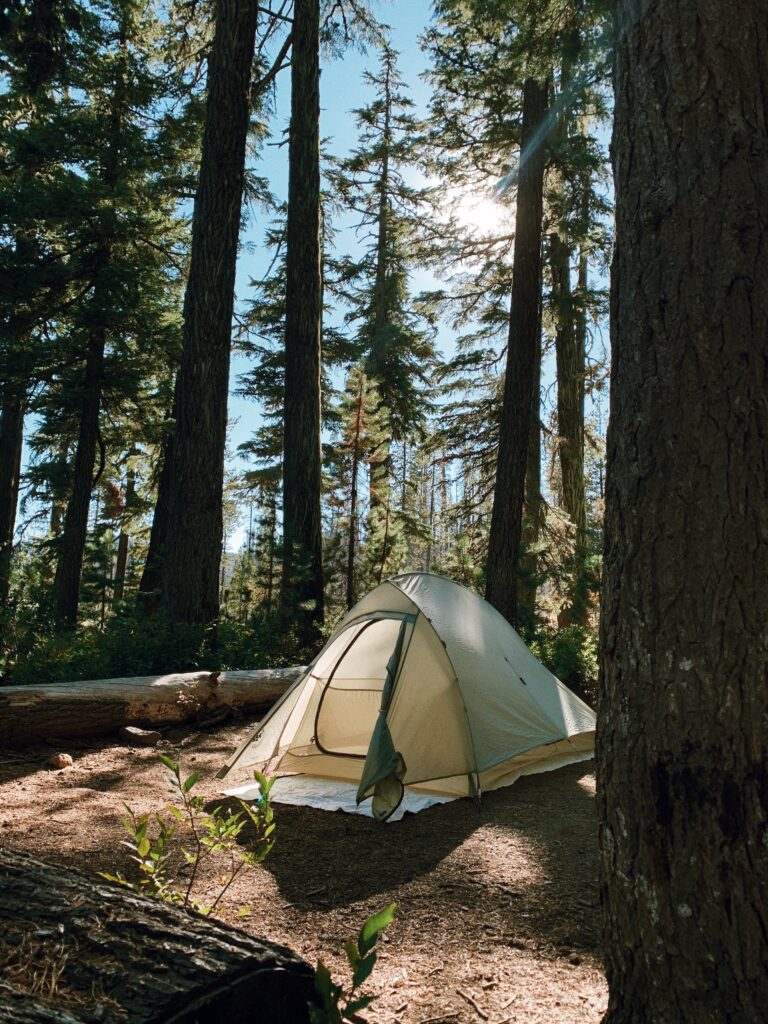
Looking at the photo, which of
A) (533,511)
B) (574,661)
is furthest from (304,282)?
(574,661)

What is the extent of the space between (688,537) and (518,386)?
28.3ft

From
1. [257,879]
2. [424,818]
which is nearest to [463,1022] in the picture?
[257,879]

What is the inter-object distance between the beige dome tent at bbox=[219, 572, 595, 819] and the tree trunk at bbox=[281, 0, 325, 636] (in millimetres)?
5274

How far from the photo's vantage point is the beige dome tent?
17.2 ft

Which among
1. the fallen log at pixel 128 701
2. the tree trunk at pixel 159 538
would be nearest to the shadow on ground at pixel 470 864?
the fallen log at pixel 128 701

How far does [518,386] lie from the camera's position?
1023 centimetres

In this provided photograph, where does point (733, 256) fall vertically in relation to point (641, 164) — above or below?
below

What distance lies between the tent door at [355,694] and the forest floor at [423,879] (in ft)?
3.54

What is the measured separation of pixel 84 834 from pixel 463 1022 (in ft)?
8.77

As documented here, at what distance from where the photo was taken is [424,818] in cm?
486

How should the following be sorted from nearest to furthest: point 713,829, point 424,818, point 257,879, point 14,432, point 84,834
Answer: point 713,829, point 257,879, point 84,834, point 424,818, point 14,432

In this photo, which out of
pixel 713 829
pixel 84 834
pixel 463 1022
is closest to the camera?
pixel 713 829

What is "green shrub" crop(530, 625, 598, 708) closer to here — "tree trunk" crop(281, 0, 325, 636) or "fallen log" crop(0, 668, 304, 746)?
"fallen log" crop(0, 668, 304, 746)

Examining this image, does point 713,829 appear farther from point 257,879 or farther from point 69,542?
point 69,542
